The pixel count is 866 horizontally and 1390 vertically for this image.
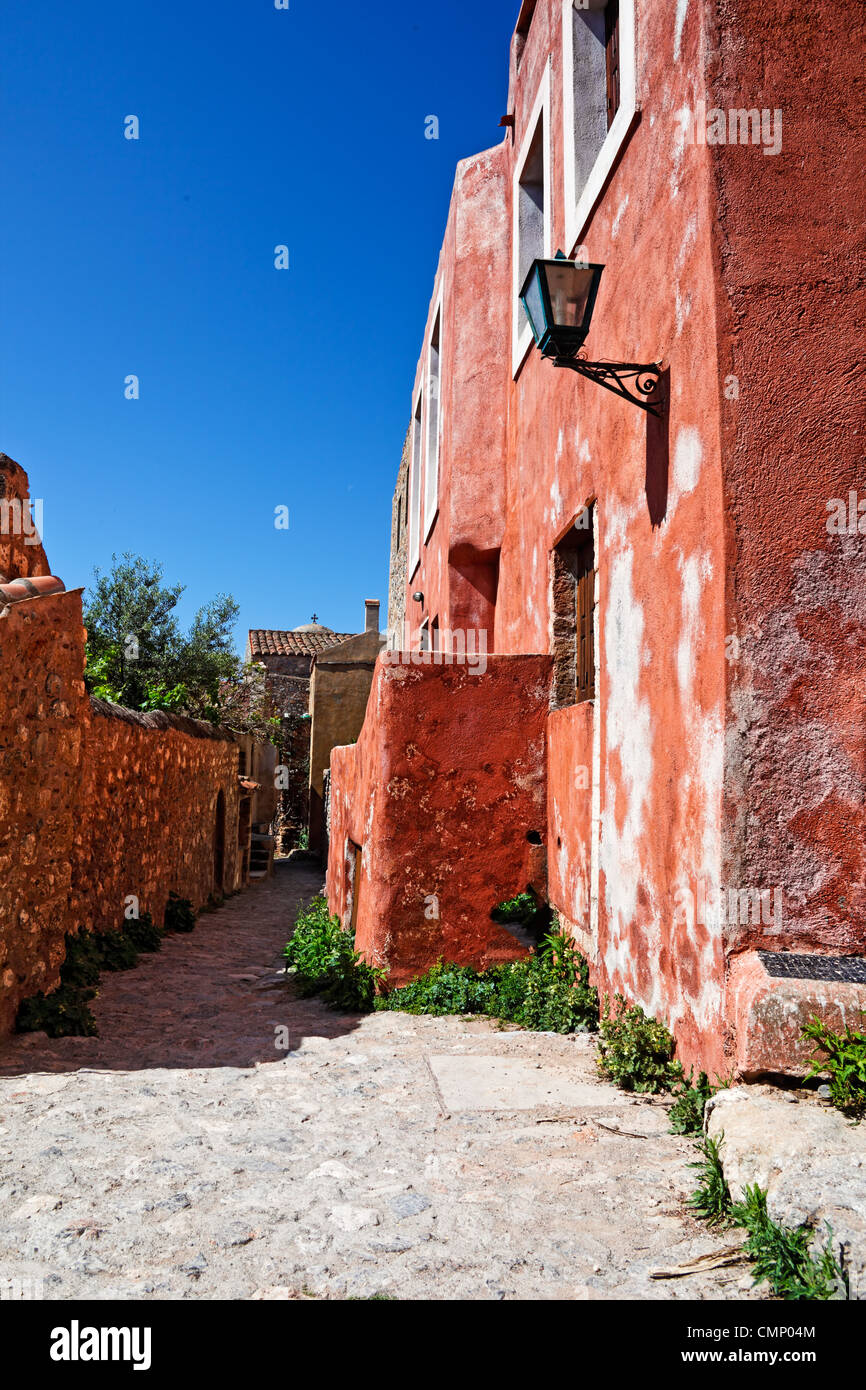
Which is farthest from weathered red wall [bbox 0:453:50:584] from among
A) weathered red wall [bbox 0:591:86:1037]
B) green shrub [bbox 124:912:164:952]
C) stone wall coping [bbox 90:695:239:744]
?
green shrub [bbox 124:912:164:952]

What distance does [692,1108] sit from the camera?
135 inches

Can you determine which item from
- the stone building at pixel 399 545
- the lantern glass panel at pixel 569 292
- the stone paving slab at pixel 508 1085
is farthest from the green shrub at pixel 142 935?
the stone building at pixel 399 545

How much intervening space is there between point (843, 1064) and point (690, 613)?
1734 millimetres

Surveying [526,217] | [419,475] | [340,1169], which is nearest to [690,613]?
[340,1169]

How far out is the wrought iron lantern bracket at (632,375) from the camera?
13.8 feet

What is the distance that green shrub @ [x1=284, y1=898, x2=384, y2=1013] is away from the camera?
236 inches

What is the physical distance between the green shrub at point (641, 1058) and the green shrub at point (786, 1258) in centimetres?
116

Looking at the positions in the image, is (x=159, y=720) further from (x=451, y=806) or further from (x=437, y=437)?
(x=437, y=437)

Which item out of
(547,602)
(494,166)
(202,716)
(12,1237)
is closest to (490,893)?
(547,602)

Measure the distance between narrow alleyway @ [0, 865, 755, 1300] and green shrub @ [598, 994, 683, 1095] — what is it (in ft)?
0.35

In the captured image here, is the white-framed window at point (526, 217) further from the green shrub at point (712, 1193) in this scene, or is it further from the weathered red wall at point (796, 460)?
the green shrub at point (712, 1193)

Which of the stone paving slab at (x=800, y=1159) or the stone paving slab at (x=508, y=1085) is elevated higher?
the stone paving slab at (x=800, y=1159)

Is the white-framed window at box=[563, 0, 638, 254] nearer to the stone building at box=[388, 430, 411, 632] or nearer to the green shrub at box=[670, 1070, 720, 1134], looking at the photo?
the green shrub at box=[670, 1070, 720, 1134]

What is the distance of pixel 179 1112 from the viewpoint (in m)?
4.02
